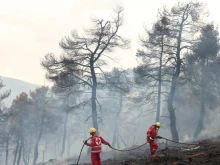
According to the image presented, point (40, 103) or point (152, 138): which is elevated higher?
point (40, 103)

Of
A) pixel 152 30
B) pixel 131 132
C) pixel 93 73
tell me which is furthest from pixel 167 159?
pixel 131 132

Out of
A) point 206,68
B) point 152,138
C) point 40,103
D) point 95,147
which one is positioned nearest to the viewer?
point 95,147

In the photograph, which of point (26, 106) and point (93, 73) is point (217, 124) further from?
point (26, 106)

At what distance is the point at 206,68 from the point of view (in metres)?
27.2

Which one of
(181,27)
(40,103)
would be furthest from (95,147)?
(40,103)

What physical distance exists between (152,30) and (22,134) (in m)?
26.5

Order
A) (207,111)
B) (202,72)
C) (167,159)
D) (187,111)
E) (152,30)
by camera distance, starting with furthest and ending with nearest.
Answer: (187,111), (207,111), (202,72), (152,30), (167,159)

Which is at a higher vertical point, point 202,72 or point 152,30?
point 152,30

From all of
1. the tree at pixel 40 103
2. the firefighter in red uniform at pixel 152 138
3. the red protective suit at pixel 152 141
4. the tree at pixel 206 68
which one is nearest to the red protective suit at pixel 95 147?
the firefighter in red uniform at pixel 152 138

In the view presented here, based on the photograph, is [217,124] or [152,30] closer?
[152,30]

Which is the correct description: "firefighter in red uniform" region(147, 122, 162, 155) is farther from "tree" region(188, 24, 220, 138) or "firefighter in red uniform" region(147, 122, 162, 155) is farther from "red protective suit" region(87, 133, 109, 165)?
"tree" region(188, 24, 220, 138)

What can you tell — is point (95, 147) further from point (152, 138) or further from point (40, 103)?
point (40, 103)

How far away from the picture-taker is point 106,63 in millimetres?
22625

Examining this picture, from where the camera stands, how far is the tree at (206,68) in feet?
79.2
